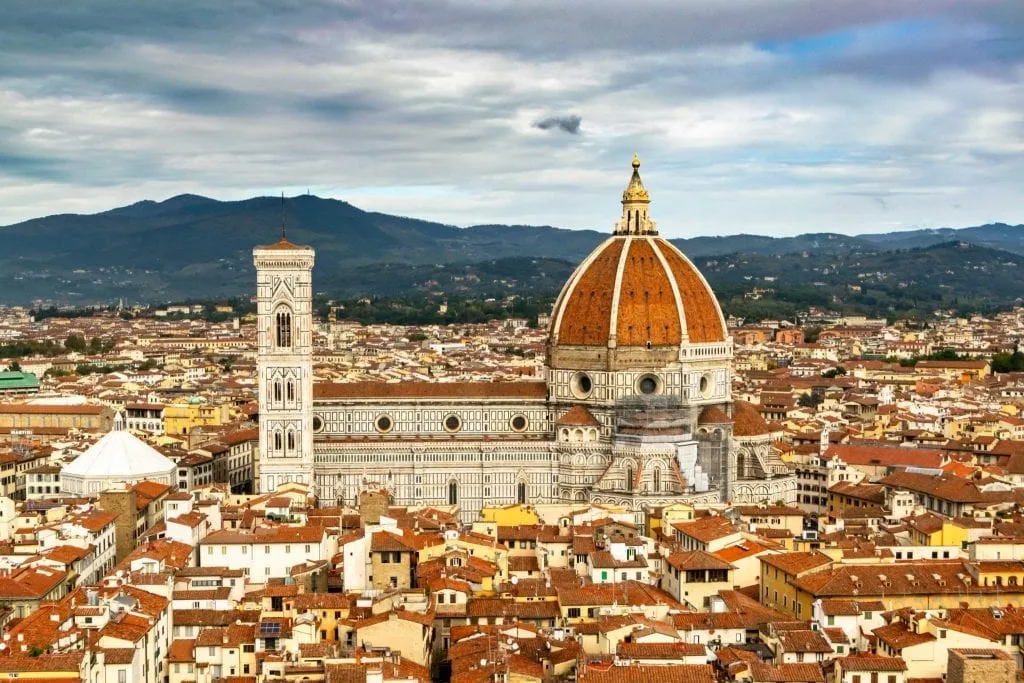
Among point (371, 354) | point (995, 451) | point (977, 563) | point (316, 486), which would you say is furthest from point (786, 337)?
point (977, 563)

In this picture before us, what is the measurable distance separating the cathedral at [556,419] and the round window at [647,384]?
2.3 inches

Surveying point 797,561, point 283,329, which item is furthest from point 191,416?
point 797,561

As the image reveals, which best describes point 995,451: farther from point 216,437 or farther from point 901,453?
point 216,437

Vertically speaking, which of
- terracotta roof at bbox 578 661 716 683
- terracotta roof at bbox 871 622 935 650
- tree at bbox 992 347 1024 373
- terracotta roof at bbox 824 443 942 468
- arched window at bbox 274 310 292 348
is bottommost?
tree at bbox 992 347 1024 373

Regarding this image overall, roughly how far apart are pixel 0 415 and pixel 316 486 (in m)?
30.7

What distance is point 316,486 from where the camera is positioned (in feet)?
207

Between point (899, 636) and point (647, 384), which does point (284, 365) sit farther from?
point (899, 636)

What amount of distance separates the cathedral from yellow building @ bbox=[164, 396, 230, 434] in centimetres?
1989

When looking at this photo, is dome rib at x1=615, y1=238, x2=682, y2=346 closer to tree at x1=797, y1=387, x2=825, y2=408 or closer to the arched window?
the arched window

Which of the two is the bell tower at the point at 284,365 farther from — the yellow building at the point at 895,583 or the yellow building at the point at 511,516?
the yellow building at the point at 895,583

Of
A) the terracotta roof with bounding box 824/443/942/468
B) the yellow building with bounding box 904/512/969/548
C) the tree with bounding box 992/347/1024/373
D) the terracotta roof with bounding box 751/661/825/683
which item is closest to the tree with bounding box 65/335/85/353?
the tree with bounding box 992/347/1024/373

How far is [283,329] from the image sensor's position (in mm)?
63094

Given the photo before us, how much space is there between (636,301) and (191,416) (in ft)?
98.5

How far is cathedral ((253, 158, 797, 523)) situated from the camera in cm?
6244
